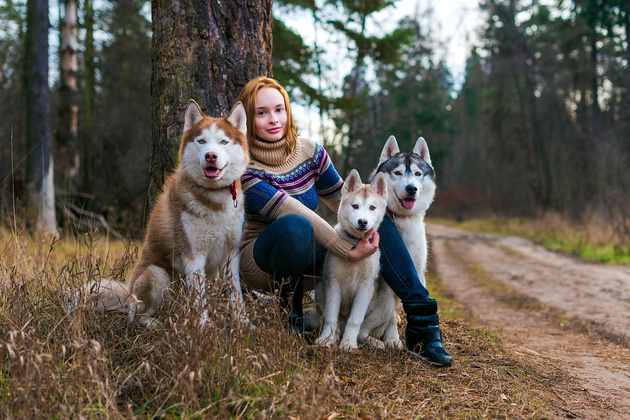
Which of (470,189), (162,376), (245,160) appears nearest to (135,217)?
(245,160)

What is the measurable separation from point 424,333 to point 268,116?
6.29ft

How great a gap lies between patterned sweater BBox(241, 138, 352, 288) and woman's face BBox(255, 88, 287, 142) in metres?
0.07

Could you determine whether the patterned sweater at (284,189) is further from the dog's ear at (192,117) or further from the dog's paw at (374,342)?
the dog's paw at (374,342)

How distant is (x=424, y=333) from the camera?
114 inches

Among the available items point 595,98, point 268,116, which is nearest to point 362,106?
point 268,116

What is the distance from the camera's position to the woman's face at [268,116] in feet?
10.5

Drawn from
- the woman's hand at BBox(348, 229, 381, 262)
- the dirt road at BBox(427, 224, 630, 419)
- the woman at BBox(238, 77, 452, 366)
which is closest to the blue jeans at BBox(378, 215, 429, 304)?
the woman at BBox(238, 77, 452, 366)

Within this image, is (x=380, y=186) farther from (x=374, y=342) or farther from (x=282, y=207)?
(x=374, y=342)

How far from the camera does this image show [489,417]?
217cm

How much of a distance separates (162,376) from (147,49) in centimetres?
1192

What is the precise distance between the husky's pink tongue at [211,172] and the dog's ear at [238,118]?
39 centimetres

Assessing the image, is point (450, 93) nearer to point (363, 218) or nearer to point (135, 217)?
point (135, 217)

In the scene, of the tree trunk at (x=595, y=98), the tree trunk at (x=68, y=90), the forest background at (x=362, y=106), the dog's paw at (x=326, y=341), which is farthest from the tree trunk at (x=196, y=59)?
the tree trunk at (x=595, y=98)

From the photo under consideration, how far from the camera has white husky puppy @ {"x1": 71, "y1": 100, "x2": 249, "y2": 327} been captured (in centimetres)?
281
